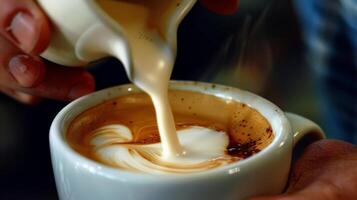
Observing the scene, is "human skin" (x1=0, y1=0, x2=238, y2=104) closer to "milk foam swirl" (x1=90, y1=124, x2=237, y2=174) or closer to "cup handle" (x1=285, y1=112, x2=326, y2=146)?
"milk foam swirl" (x1=90, y1=124, x2=237, y2=174)

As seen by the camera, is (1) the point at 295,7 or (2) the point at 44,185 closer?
(2) the point at 44,185

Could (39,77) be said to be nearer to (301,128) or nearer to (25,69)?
(25,69)

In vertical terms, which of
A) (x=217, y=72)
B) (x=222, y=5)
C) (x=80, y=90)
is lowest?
(x=217, y=72)

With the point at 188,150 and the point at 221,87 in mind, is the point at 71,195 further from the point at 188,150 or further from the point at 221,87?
the point at 221,87

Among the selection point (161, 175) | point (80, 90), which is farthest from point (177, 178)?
point (80, 90)

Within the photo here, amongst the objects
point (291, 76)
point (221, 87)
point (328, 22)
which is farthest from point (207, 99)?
point (291, 76)

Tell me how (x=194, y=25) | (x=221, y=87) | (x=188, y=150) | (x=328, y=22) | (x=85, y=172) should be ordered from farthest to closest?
(x=194, y=25) → (x=328, y=22) → (x=221, y=87) → (x=188, y=150) → (x=85, y=172)

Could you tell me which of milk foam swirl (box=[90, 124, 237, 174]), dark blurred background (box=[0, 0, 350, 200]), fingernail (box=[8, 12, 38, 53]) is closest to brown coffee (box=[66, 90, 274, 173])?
milk foam swirl (box=[90, 124, 237, 174])
